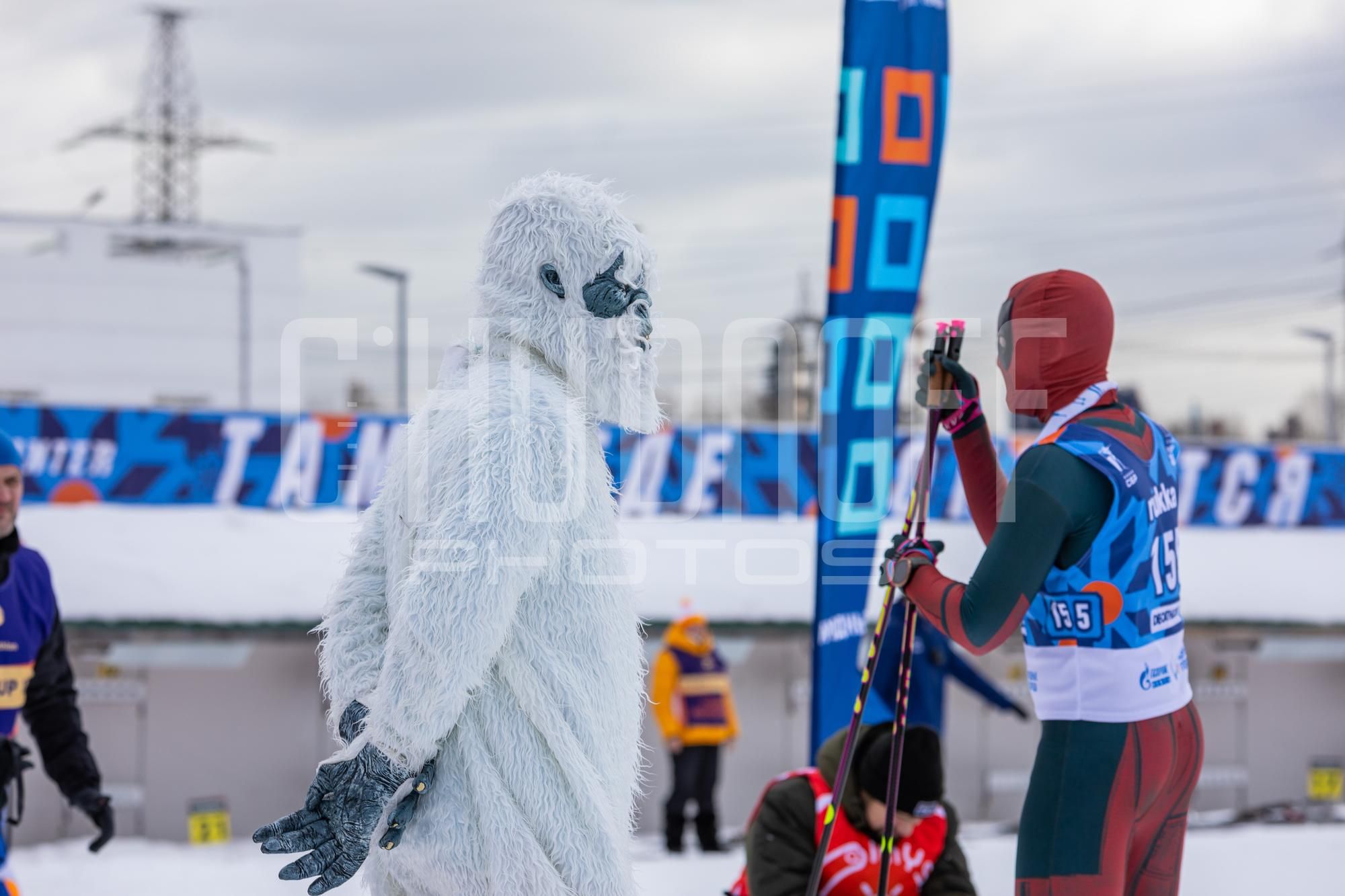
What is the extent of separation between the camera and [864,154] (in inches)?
189

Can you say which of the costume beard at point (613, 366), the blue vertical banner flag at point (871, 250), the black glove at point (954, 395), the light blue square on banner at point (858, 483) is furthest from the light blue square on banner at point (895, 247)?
the costume beard at point (613, 366)

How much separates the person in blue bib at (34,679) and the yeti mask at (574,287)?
5.61 ft

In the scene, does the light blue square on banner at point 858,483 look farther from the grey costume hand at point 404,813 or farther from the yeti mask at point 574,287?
the grey costume hand at point 404,813

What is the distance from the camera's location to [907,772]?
347 centimetres

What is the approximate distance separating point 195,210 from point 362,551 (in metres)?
41.8

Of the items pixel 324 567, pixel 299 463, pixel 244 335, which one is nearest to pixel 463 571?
pixel 324 567

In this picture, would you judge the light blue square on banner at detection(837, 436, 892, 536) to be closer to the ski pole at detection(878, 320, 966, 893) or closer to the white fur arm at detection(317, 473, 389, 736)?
the ski pole at detection(878, 320, 966, 893)

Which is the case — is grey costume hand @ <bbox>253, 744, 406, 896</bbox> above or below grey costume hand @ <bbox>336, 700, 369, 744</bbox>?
below

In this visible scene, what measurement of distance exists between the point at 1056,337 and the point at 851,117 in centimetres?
242

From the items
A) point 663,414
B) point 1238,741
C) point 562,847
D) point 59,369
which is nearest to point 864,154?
point 663,414

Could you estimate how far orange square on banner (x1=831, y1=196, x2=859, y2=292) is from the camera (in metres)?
4.83

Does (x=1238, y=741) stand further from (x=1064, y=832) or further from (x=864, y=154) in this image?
(x=1064, y=832)

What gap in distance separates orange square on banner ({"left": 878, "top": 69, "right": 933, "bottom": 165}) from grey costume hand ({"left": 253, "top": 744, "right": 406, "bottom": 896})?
11.0 ft

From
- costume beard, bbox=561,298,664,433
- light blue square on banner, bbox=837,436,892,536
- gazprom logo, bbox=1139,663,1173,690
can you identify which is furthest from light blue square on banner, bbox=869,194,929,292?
gazprom logo, bbox=1139,663,1173,690
